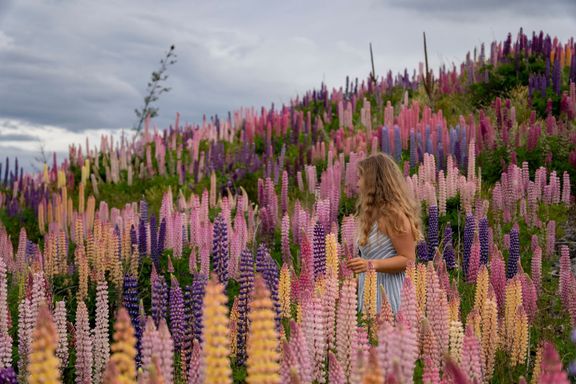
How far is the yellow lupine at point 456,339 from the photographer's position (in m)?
3.85

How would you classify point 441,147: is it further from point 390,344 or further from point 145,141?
point 390,344

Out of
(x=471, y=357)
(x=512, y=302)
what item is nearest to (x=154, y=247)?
(x=512, y=302)

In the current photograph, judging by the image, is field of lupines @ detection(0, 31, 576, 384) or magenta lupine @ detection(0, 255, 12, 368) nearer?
field of lupines @ detection(0, 31, 576, 384)

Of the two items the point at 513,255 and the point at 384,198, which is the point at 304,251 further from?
the point at 513,255

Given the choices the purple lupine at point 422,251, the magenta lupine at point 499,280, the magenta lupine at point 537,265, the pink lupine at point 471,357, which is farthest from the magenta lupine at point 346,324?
the purple lupine at point 422,251

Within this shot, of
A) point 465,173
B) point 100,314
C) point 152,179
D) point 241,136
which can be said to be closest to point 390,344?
point 100,314

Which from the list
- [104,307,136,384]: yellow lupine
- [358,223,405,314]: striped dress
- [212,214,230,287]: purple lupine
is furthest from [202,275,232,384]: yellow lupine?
[358,223,405,314]: striped dress

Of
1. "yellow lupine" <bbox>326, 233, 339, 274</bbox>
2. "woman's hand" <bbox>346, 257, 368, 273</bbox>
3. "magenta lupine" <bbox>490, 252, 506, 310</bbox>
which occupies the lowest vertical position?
"magenta lupine" <bbox>490, 252, 506, 310</bbox>

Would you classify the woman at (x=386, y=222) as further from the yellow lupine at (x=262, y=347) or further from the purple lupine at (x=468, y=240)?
the yellow lupine at (x=262, y=347)

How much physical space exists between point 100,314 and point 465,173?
302 inches

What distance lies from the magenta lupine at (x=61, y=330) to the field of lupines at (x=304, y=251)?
0.03 meters

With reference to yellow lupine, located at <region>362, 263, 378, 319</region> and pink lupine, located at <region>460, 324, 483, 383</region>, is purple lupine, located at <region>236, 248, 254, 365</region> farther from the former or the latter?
pink lupine, located at <region>460, 324, 483, 383</region>

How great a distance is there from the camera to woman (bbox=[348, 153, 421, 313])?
629 centimetres

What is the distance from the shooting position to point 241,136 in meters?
15.7
